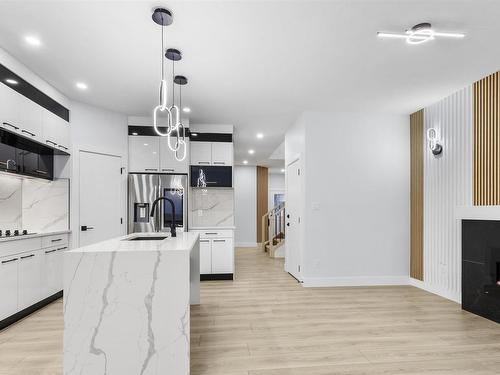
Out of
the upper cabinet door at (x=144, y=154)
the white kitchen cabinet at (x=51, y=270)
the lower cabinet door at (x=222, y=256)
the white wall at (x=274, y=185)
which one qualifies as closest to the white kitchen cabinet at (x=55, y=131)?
the upper cabinet door at (x=144, y=154)

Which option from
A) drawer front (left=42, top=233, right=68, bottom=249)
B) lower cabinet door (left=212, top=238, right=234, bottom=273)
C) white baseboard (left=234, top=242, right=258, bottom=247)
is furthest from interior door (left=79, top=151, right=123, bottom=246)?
white baseboard (left=234, top=242, right=258, bottom=247)

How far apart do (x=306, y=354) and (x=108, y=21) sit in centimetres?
320

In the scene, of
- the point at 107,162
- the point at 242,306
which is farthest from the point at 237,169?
the point at 242,306

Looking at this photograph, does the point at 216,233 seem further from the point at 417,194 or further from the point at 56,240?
the point at 417,194

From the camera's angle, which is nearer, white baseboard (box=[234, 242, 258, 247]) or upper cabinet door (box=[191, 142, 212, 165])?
upper cabinet door (box=[191, 142, 212, 165])

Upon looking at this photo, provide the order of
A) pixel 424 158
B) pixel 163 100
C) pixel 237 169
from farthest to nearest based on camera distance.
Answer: pixel 237 169
pixel 424 158
pixel 163 100

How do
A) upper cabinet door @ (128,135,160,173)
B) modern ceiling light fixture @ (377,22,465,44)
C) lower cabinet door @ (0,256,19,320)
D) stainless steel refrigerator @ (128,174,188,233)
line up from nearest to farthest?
modern ceiling light fixture @ (377,22,465,44) < lower cabinet door @ (0,256,19,320) < stainless steel refrigerator @ (128,174,188,233) < upper cabinet door @ (128,135,160,173)

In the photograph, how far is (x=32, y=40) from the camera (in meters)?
2.76

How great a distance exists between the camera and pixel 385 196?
4906mm

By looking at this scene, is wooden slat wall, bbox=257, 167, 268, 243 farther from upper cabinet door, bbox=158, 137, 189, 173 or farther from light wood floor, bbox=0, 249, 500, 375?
light wood floor, bbox=0, 249, 500, 375

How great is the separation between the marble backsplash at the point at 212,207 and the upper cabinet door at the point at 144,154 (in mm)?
875

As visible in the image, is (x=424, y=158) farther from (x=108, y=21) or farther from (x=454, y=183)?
(x=108, y=21)

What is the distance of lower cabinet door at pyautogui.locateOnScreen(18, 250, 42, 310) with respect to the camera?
3.25 metres

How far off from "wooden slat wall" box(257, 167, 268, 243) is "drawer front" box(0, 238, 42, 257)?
7.23m
